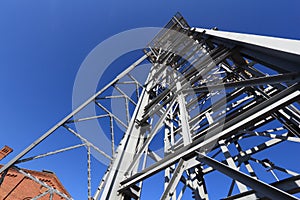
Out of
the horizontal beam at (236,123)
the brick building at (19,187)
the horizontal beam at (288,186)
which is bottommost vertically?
the horizontal beam at (288,186)

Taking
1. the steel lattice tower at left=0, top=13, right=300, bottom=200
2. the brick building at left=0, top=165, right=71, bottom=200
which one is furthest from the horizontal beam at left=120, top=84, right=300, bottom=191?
the brick building at left=0, top=165, right=71, bottom=200

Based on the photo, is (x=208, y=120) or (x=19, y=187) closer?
(x=208, y=120)

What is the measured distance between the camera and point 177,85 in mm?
3945

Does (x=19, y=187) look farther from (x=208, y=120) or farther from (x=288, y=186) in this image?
(x=288, y=186)

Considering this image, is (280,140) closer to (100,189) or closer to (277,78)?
(277,78)

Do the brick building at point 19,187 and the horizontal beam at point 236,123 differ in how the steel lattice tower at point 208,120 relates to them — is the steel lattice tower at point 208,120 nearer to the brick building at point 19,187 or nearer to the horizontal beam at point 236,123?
the horizontal beam at point 236,123

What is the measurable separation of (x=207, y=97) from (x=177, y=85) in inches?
63.3

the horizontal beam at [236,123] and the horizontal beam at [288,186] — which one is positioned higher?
the horizontal beam at [236,123]

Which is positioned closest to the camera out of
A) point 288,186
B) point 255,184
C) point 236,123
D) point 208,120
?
point 255,184

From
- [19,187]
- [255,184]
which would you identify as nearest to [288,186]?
[255,184]

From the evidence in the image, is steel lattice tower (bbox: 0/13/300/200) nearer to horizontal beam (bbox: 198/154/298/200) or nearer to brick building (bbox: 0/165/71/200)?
horizontal beam (bbox: 198/154/298/200)

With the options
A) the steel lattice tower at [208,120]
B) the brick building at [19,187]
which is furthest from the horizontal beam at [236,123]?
the brick building at [19,187]

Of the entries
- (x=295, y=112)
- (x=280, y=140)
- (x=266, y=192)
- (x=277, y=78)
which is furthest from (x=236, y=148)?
(x=266, y=192)

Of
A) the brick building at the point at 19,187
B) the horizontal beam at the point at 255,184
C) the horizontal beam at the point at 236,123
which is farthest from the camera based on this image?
the brick building at the point at 19,187
